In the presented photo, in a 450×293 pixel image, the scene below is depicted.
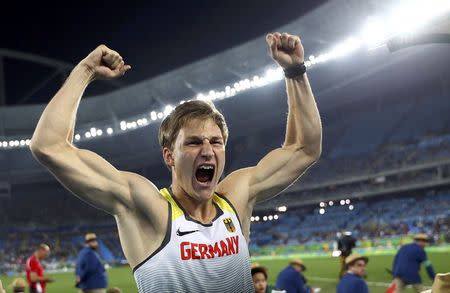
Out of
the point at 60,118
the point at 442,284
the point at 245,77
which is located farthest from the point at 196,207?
the point at 245,77

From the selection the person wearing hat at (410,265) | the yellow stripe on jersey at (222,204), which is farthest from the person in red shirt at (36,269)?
the yellow stripe on jersey at (222,204)

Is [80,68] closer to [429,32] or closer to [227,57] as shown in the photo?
[429,32]

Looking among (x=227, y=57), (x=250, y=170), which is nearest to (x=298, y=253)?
(x=227, y=57)

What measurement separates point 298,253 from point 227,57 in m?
12.8

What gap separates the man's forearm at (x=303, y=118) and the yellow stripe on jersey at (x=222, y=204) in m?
0.48

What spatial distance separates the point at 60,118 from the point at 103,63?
0.33 m

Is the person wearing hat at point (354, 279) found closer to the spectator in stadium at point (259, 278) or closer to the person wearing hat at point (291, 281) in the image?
the person wearing hat at point (291, 281)

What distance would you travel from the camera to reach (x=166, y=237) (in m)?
2.13

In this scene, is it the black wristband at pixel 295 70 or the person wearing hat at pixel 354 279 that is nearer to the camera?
the black wristband at pixel 295 70

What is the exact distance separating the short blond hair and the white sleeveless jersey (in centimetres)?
27

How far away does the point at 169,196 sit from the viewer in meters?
2.30

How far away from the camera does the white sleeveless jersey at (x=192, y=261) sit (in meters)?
2.12

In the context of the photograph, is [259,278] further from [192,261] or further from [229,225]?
[192,261]

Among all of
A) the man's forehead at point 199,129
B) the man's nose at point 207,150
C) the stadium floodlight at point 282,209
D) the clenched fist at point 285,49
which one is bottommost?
the man's nose at point 207,150
